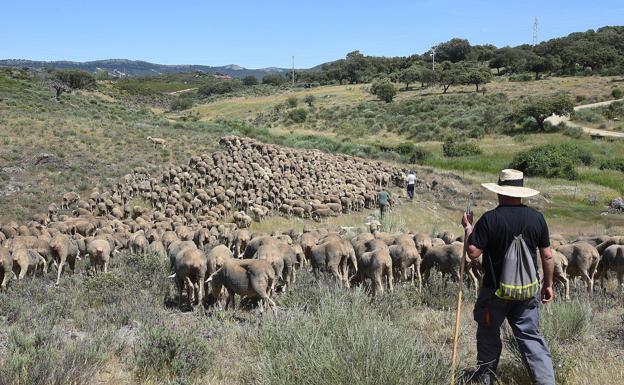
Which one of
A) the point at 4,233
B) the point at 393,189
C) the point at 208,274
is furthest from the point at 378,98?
the point at 208,274

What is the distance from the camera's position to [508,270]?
17.0 ft

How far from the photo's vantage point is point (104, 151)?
30781 millimetres

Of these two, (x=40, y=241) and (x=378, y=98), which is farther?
(x=378, y=98)

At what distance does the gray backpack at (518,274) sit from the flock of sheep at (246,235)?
2.56m

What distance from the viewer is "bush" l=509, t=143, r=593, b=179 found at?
129 feet

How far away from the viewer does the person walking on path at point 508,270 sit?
17.0 ft

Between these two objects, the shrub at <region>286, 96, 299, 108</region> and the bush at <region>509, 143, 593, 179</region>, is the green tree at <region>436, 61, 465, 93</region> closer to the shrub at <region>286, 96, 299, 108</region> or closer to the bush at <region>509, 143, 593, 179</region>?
the shrub at <region>286, 96, 299, 108</region>

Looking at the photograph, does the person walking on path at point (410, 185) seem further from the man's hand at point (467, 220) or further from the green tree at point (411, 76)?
the green tree at point (411, 76)

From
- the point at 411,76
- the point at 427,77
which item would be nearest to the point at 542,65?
the point at 427,77

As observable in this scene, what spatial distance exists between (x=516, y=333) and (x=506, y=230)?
1.01 meters

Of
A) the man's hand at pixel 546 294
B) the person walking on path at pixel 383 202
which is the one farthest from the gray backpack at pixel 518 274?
the person walking on path at pixel 383 202

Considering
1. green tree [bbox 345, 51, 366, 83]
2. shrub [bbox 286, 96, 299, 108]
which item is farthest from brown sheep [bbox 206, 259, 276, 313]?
green tree [bbox 345, 51, 366, 83]

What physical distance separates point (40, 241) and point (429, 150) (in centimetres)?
4048

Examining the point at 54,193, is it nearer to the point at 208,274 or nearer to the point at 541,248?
the point at 208,274
